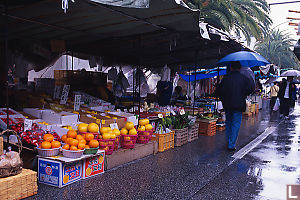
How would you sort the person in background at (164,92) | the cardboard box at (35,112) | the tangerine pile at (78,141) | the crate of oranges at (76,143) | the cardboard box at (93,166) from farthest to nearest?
the person in background at (164,92), the cardboard box at (35,112), the cardboard box at (93,166), the tangerine pile at (78,141), the crate of oranges at (76,143)

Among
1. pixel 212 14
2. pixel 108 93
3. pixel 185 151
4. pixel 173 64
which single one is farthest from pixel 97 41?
pixel 212 14

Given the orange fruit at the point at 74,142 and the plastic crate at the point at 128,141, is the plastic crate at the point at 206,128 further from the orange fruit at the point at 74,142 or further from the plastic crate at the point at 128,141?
the orange fruit at the point at 74,142

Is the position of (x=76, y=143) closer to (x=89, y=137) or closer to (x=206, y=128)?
(x=89, y=137)

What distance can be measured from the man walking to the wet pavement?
1.78 feet

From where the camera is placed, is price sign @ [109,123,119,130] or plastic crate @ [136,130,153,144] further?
plastic crate @ [136,130,153,144]

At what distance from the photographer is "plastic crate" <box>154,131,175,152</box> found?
6.63 metres

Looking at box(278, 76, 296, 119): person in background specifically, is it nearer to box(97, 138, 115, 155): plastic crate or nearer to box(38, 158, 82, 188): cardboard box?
box(97, 138, 115, 155): plastic crate

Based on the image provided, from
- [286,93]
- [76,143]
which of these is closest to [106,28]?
[76,143]

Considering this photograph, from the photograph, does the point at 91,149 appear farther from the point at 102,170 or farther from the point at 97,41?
the point at 97,41

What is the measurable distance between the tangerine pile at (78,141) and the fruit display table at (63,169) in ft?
0.54

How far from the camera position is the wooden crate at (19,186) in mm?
3513

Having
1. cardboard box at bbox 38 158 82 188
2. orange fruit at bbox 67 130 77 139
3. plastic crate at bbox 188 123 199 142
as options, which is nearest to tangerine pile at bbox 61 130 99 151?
orange fruit at bbox 67 130 77 139

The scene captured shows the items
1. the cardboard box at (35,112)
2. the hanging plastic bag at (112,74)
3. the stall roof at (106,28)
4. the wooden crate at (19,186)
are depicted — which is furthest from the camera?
the hanging plastic bag at (112,74)

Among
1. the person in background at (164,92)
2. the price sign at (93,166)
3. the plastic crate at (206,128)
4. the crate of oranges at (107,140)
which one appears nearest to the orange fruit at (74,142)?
the price sign at (93,166)
